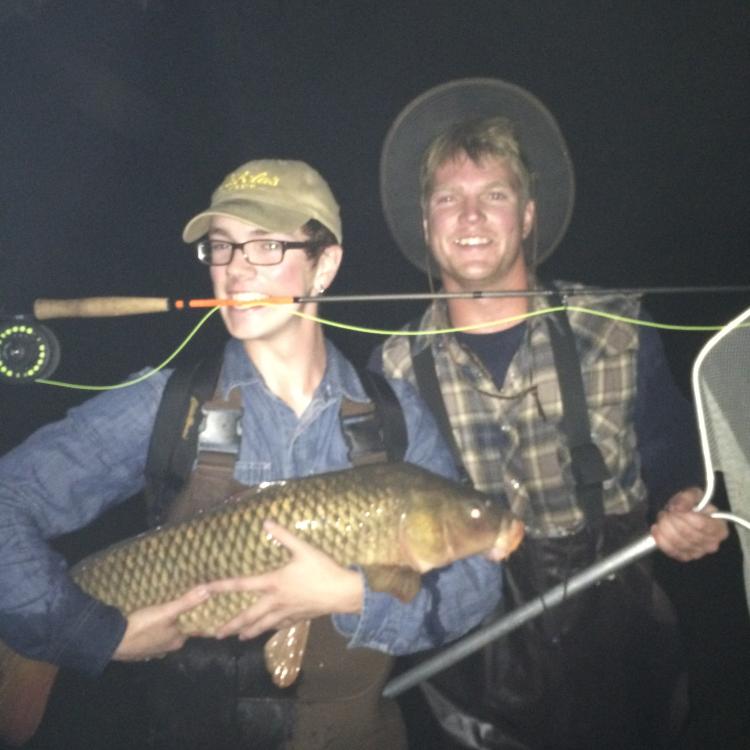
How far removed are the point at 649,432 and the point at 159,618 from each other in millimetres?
1876

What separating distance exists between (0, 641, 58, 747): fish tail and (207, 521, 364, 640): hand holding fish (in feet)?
1.60

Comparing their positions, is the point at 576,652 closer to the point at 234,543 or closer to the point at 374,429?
the point at 374,429

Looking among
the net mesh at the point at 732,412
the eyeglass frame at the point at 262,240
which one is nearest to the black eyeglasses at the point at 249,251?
the eyeglass frame at the point at 262,240

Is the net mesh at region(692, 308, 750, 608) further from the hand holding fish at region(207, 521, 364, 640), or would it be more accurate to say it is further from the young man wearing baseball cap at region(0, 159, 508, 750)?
the hand holding fish at region(207, 521, 364, 640)

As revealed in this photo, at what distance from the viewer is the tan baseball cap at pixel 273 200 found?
169 centimetres

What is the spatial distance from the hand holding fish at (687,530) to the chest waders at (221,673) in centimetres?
109

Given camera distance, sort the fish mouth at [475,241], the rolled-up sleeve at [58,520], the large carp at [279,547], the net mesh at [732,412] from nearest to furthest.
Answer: the net mesh at [732,412], the rolled-up sleeve at [58,520], the large carp at [279,547], the fish mouth at [475,241]

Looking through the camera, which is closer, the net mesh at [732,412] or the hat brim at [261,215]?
the net mesh at [732,412]

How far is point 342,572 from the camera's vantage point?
1.61 metres

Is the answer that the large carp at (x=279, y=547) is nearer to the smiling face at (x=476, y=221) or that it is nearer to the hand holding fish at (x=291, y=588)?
the hand holding fish at (x=291, y=588)

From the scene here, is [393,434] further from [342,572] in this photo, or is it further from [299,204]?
[299,204]

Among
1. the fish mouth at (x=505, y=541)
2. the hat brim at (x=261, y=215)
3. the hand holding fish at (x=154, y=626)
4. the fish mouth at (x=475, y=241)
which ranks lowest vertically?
the hand holding fish at (x=154, y=626)

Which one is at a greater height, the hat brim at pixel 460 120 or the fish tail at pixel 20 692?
the hat brim at pixel 460 120

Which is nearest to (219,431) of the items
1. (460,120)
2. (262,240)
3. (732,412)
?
(262,240)
